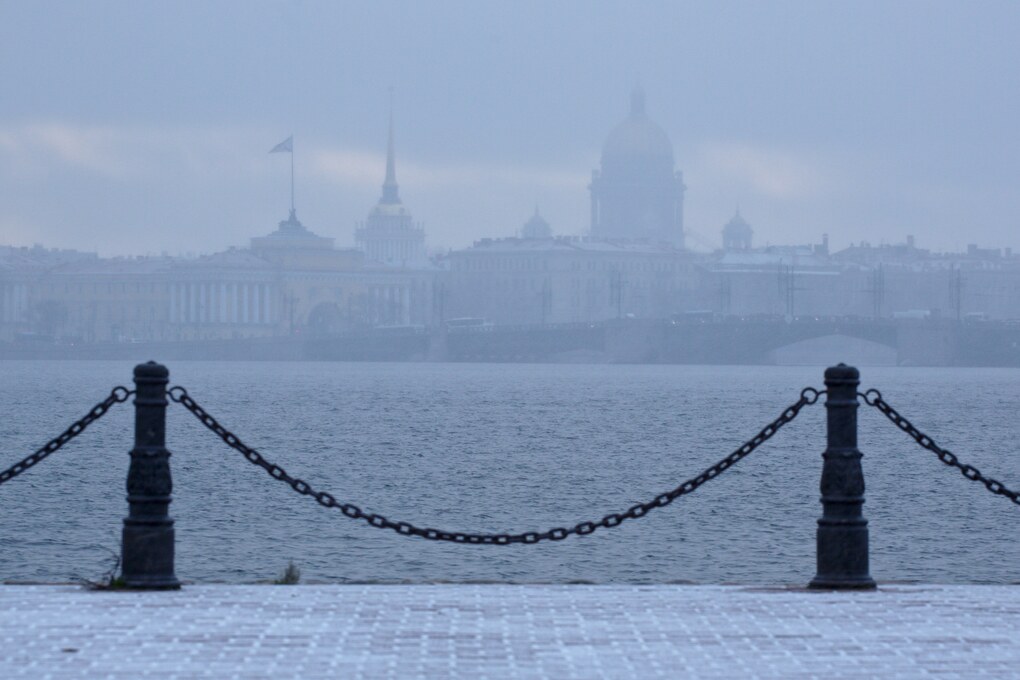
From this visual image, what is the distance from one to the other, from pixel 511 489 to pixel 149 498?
21.8m

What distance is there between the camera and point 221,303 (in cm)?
14062

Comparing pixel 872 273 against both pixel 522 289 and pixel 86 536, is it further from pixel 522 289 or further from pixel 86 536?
pixel 86 536

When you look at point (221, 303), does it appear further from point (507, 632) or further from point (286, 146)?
point (507, 632)

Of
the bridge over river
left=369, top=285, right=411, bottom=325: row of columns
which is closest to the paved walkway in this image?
the bridge over river

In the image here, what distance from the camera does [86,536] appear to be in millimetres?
21000

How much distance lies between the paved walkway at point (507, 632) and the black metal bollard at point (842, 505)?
171 millimetres

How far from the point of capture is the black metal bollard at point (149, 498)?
7.09m

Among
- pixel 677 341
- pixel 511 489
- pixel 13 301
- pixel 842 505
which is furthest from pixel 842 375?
pixel 13 301

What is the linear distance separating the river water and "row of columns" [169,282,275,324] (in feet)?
245

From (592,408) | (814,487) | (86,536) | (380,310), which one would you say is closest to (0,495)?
(86,536)

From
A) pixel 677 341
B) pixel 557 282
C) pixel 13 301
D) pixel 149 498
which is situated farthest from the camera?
pixel 557 282

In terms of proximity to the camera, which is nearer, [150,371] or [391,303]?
[150,371]

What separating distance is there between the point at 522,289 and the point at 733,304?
15744mm

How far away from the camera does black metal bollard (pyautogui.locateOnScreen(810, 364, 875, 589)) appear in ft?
23.7
